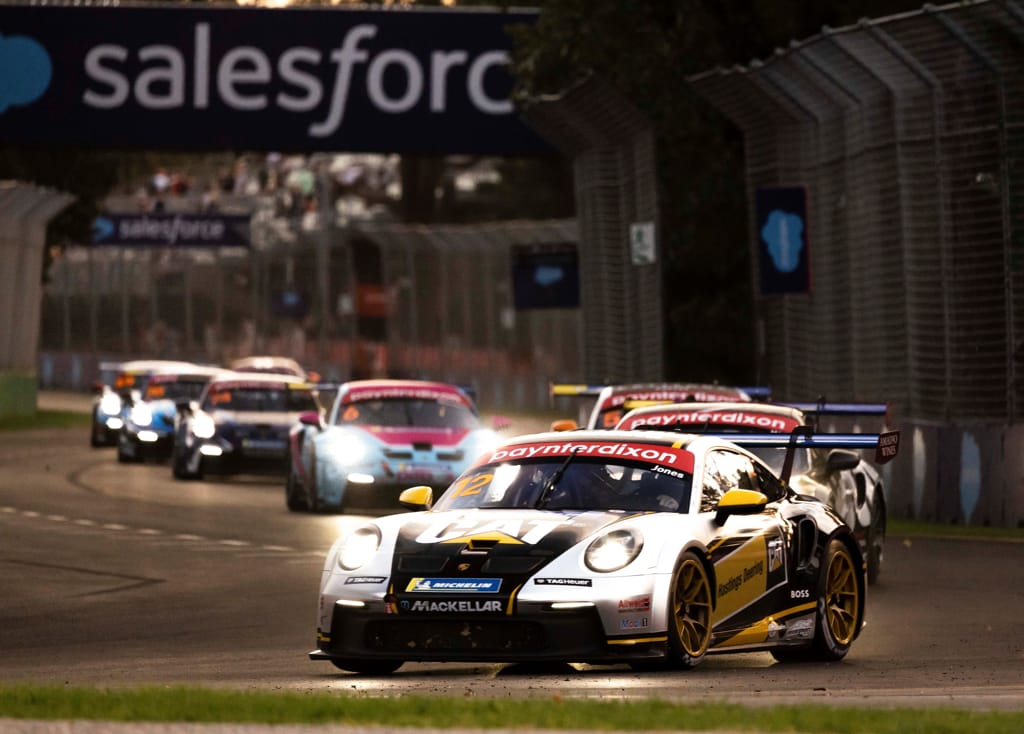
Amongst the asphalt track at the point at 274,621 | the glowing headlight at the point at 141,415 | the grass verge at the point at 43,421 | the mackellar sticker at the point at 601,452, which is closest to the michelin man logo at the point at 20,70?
the grass verge at the point at 43,421

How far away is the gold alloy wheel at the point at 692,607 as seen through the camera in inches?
448

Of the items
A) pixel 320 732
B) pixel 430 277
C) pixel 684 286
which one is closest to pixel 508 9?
pixel 684 286

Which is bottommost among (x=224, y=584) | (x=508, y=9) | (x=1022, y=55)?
(x=224, y=584)

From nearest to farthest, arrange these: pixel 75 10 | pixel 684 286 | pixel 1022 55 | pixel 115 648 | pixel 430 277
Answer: pixel 115 648 → pixel 1022 55 → pixel 684 286 → pixel 75 10 → pixel 430 277

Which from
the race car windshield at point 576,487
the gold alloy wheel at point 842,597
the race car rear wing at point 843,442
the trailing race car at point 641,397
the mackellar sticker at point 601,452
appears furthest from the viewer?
the trailing race car at point 641,397

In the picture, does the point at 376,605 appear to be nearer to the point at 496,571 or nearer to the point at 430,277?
the point at 496,571

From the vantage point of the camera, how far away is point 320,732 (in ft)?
26.0

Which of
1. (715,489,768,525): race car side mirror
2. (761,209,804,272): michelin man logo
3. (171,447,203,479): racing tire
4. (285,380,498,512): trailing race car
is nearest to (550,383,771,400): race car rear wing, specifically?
(285,380,498,512): trailing race car

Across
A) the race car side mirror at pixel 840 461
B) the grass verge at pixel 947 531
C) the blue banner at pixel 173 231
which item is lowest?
the grass verge at pixel 947 531

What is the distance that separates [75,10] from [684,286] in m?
13.8

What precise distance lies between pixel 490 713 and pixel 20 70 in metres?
36.5

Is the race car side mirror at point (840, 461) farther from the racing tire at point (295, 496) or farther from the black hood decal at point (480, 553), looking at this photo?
the racing tire at point (295, 496)

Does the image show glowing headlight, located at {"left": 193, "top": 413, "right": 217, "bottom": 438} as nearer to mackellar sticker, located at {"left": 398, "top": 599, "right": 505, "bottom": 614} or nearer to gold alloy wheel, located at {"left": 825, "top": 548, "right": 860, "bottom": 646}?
gold alloy wheel, located at {"left": 825, "top": 548, "right": 860, "bottom": 646}

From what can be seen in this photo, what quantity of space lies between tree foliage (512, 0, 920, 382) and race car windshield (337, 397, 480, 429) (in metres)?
9.19
